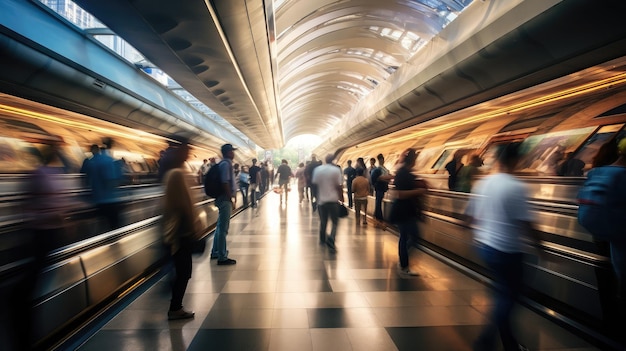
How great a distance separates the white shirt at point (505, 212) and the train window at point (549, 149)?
714 centimetres

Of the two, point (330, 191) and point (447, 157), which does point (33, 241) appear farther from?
point (447, 157)

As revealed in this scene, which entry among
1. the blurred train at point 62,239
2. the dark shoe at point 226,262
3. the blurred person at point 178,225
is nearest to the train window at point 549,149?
the dark shoe at point 226,262

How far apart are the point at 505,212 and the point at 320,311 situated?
80.9 inches

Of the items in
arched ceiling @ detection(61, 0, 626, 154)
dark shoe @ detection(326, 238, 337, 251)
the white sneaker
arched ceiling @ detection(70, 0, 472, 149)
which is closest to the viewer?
the white sneaker

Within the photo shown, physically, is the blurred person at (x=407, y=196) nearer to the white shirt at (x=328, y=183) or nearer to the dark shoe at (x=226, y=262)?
the white shirt at (x=328, y=183)

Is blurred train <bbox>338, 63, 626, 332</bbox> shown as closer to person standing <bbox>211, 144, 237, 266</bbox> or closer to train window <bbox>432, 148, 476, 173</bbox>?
train window <bbox>432, 148, 476, 173</bbox>

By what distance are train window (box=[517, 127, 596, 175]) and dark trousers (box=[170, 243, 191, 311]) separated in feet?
27.1

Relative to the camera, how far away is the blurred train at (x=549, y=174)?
11.7 ft

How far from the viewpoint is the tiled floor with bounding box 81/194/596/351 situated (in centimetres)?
299

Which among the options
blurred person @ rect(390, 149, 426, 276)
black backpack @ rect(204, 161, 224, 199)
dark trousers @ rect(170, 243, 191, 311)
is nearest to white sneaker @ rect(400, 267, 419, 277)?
blurred person @ rect(390, 149, 426, 276)

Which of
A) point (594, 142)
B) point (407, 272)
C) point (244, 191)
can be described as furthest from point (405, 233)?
point (244, 191)

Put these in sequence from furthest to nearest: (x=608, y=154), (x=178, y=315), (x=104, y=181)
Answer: (x=104, y=181)
(x=178, y=315)
(x=608, y=154)

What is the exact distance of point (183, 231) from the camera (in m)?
3.44

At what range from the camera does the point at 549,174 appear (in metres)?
9.27
